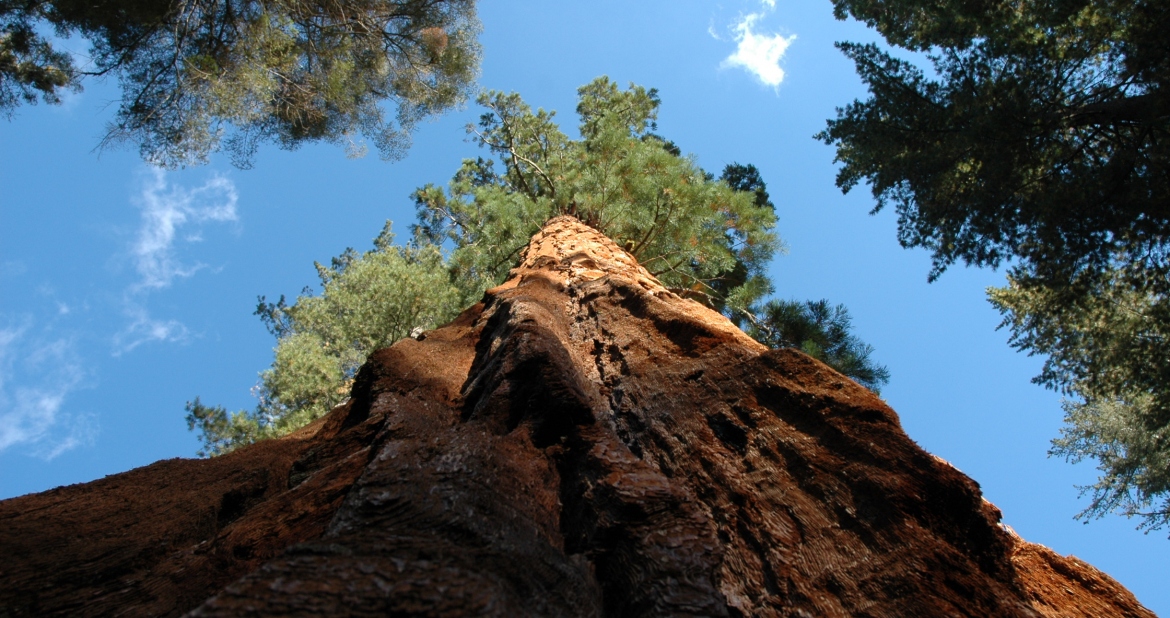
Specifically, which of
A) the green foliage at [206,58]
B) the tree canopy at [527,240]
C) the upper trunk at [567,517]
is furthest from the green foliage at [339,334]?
the upper trunk at [567,517]

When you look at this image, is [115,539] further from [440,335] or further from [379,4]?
[379,4]

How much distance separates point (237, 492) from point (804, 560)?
2234mm

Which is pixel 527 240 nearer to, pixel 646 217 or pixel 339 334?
pixel 646 217

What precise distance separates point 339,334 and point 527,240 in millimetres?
4382

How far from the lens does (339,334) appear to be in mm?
11789

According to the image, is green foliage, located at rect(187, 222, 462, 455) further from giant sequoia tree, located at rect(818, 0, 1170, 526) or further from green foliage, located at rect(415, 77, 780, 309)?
giant sequoia tree, located at rect(818, 0, 1170, 526)

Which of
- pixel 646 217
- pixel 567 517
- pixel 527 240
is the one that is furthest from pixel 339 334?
pixel 567 517

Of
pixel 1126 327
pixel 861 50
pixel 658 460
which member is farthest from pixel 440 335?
pixel 1126 327

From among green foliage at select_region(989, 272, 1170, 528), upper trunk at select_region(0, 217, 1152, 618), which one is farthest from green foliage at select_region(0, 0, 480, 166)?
green foliage at select_region(989, 272, 1170, 528)

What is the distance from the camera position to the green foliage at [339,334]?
998cm

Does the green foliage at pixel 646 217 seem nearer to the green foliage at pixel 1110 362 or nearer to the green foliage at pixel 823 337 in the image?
the green foliage at pixel 823 337

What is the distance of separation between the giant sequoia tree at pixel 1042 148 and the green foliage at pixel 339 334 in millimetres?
6423

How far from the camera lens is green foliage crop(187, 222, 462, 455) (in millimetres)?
9984

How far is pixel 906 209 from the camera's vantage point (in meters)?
9.35
